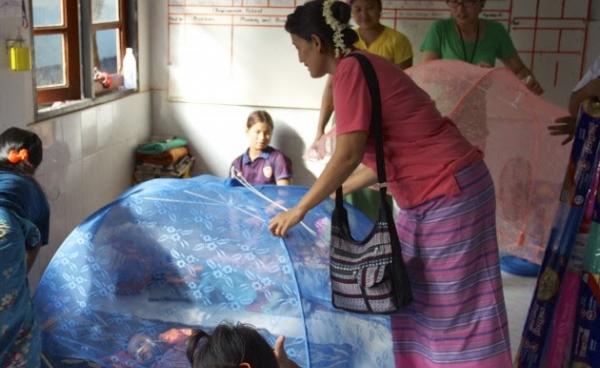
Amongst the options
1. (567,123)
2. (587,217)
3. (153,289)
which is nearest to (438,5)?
(567,123)

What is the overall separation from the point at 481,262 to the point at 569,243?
1.38ft

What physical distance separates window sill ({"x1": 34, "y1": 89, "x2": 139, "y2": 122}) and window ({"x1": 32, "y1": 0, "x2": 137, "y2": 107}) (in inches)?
1.5

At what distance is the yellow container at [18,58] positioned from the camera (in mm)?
2555

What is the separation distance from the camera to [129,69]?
12.4ft

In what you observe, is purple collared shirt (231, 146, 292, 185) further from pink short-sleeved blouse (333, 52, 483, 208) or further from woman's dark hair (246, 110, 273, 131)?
pink short-sleeved blouse (333, 52, 483, 208)

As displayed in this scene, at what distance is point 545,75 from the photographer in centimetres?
360

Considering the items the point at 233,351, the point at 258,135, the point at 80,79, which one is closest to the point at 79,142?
the point at 80,79

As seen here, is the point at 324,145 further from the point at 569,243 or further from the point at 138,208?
the point at 569,243

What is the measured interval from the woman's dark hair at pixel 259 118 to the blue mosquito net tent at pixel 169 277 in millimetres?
1294

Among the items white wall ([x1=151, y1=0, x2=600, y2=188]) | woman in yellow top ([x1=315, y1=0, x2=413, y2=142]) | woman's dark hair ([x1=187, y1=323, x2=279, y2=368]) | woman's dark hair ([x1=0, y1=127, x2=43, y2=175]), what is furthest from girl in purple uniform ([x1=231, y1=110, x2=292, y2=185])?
woman's dark hair ([x1=187, y1=323, x2=279, y2=368])

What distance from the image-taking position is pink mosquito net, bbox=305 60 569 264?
2578 millimetres

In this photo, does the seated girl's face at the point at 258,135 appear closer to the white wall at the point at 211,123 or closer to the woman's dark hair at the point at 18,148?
the white wall at the point at 211,123

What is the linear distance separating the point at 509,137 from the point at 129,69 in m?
2.04

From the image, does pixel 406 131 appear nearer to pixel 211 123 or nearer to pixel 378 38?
pixel 378 38
